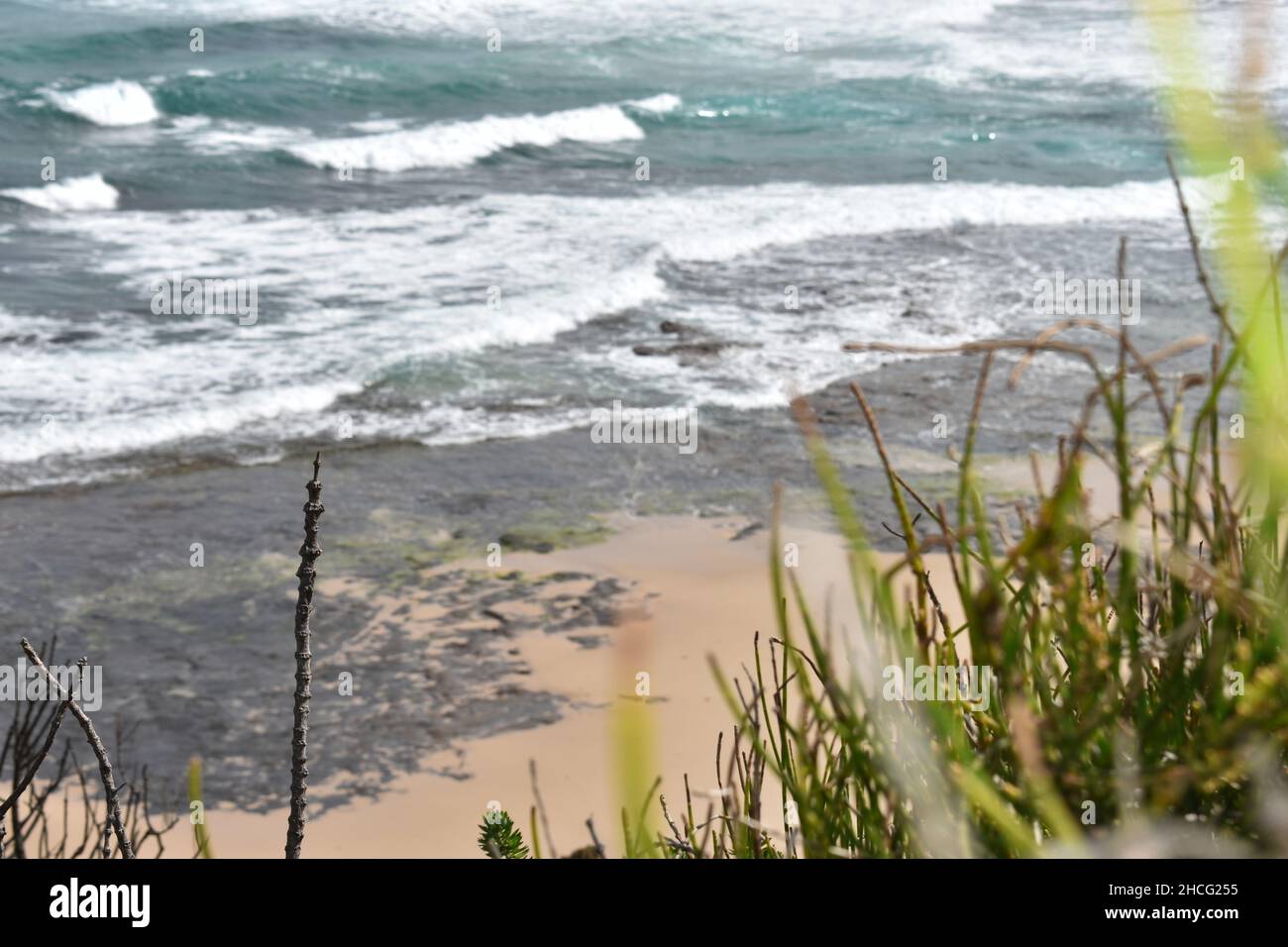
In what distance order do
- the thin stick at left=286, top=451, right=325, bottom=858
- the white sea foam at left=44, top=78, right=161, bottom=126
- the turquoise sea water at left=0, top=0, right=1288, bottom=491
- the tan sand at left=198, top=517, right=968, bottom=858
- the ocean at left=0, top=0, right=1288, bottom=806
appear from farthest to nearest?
the white sea foam at left=44, top=78, right=161, bottom=126 → the turquoise sea water at left=0, top=0, right=1288, bottom=491 → the ocean at left=0, top=0, right=1288, bottom=806 → the tan sand at left=198, top=517, right=968, bottom=858 → the thin stick at left=286, top=451, right=325, bottom=858

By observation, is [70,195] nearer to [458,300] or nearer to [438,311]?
[458,300]

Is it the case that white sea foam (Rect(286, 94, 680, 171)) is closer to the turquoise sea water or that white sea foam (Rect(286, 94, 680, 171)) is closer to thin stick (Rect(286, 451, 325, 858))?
the turquoise sea water

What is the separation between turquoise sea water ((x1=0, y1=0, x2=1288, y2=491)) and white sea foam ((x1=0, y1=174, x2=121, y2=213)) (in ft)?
0.20

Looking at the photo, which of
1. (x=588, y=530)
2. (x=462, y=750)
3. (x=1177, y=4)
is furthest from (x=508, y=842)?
(x=588, y=530)

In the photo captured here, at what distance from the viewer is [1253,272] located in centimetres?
94

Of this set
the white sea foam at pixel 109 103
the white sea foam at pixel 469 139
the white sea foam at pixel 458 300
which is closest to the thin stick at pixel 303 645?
the white sea foam at pixel 458 300

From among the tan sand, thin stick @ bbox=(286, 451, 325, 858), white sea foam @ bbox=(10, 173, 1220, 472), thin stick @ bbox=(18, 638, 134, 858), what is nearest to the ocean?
white sea foam @ bbox=(10, 173, 1220, 472)

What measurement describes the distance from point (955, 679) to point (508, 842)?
0.50m

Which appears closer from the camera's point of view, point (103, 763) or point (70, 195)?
point (103, 763)

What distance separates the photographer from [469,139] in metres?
24.0

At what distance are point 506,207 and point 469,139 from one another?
5830 mm

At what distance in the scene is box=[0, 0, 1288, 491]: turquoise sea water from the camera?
10.8 metres

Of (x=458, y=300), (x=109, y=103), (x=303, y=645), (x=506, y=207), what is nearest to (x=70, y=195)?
(x=506, y=207)
